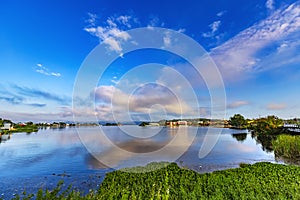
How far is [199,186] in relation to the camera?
676 cm

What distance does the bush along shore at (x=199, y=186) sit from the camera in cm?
595

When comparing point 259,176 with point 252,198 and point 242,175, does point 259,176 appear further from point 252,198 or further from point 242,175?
point 252,198

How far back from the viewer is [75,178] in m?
10.9

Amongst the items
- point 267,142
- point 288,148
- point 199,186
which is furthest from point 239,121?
point 199,186

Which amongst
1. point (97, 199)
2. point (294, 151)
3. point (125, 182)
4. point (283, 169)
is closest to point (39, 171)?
point (125, 182)

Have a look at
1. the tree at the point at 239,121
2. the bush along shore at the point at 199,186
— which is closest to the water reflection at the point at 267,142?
the bush along shore at the point at 199,186

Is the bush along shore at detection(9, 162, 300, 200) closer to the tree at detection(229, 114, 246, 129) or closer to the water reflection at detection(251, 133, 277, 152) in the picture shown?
the water reflection at detection(251, 133, 277, 152)

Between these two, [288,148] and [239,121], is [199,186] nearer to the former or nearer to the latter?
[288,148]

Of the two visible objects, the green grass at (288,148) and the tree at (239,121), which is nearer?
the green grass at (288,148)

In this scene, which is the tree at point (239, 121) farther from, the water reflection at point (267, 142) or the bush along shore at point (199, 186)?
the bush along shore at point (199, 186)

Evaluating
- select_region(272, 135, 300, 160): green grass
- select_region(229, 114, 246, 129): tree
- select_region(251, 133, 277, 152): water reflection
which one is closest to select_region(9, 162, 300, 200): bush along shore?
select_region(272, 135, 300, 160): green grass

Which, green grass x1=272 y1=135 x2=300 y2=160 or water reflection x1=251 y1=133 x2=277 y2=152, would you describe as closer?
green grass x1=272 y1=135 x2=300 y2=160

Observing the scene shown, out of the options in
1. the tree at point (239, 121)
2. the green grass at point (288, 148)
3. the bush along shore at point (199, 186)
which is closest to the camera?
the bush along shore at point (199, 186)

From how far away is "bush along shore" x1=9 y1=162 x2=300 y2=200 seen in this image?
5.95m
